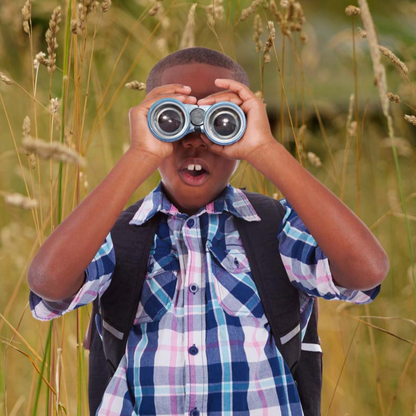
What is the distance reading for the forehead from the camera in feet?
3.34

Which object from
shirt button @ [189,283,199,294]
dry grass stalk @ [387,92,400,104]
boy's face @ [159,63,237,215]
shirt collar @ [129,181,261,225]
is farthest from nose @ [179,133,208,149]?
dry grass stalk @ [387,92,400,104]

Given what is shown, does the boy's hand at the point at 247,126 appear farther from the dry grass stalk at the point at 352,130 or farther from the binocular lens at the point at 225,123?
the dry grass stalk at the point at 352,130

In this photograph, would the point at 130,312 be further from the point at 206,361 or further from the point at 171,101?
the point at 171,101

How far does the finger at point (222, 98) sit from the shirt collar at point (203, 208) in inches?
6.4

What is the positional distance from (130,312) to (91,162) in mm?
829

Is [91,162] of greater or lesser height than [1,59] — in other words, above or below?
below

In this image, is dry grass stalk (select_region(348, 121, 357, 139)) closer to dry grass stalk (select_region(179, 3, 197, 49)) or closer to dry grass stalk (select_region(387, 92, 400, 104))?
dry grass stalk (select_region(387, 92, 400, 104))

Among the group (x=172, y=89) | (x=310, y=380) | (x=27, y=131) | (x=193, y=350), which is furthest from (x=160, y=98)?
(x=310, y=380)

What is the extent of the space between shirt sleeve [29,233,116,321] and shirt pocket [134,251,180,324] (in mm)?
61

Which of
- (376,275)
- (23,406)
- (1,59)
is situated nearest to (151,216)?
(376,275)

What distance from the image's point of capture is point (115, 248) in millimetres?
1023

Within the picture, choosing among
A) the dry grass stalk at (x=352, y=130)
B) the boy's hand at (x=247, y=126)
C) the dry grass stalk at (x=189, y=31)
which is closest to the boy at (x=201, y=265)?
the boy's hand at (x=247, y=126)

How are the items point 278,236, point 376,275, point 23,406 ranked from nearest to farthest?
1. point 376,275
2. point 278,236
3. point 23,406

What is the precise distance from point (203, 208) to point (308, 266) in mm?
189
